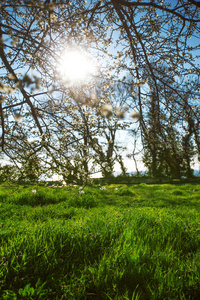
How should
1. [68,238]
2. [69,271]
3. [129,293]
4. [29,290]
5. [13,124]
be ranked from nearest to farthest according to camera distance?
[29,290] → [129,293] → [69,271] → [68,238] → [13,124]

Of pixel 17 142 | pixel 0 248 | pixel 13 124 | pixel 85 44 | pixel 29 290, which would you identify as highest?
pixel 85 44

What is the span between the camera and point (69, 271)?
2.33m

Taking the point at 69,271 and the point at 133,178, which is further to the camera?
the point at 133,178

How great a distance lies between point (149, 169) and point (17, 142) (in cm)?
1525

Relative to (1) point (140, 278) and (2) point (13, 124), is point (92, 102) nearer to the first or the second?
(2) point (13, 124)

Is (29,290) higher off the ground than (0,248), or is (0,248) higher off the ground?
(0,248)

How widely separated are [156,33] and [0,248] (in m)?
5.71

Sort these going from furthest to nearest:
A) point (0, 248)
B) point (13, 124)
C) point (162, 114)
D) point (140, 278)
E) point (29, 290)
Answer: point (13, 124) < point (162, 114) < point (0, 248) < point (140, 278) < point (29, 290)

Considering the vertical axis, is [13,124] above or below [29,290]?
above

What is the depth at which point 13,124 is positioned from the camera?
5980 millimetres

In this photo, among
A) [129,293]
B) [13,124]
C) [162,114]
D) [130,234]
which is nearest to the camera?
[129,293]

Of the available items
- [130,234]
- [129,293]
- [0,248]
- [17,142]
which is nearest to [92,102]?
[17,142]

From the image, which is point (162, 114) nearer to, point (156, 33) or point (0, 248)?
point (156, 33)

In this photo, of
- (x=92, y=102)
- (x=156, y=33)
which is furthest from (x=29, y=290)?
(x=156, y=33)
